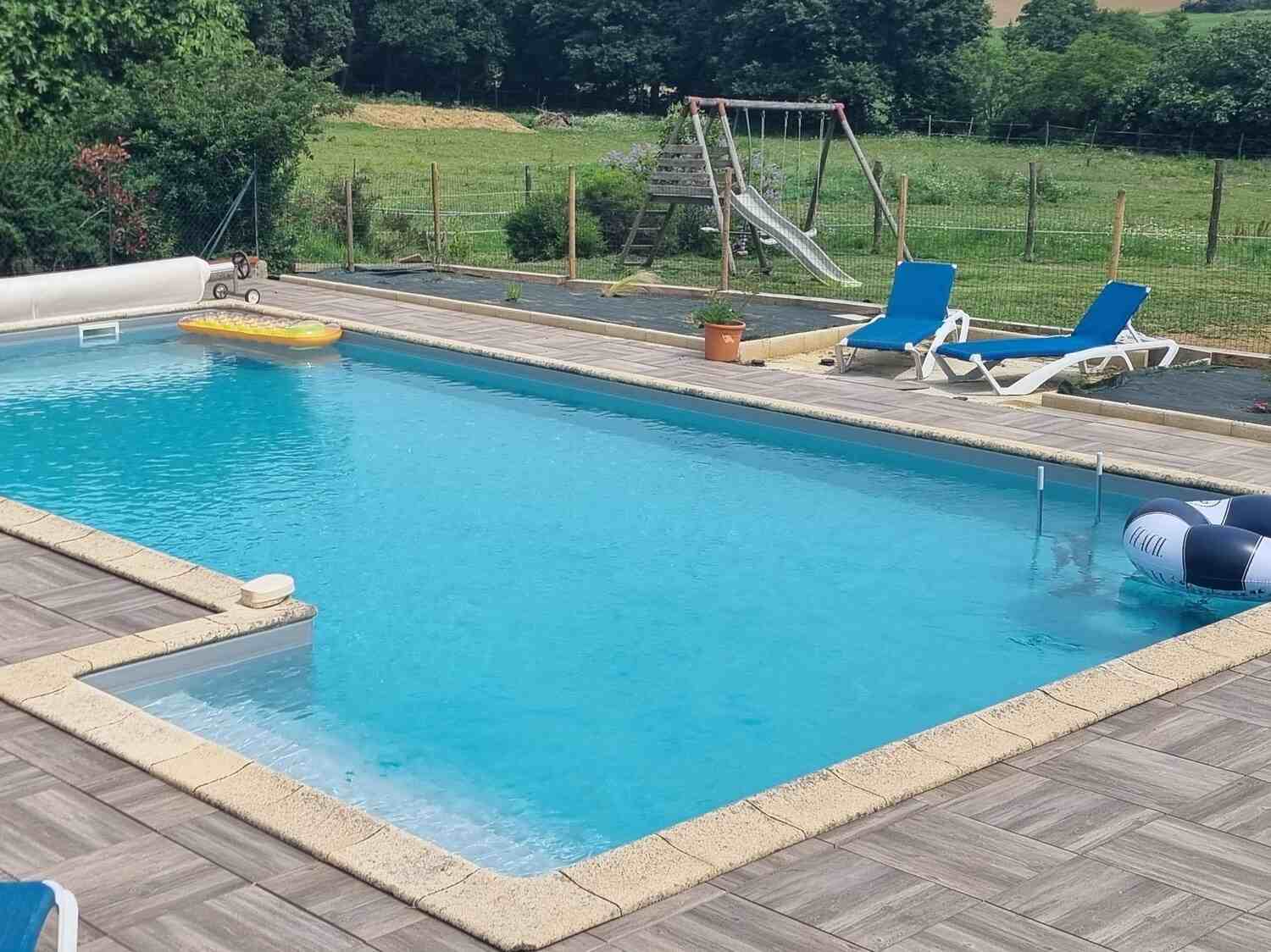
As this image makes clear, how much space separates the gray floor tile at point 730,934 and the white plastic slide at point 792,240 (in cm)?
1371

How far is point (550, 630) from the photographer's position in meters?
7.31

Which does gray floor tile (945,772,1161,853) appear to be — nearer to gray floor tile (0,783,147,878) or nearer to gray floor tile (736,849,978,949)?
gray floor tile (736,849,978,949)

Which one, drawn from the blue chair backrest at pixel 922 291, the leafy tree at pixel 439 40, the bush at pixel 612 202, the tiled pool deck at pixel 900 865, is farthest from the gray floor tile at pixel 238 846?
the leafy tree at pixel 439 40

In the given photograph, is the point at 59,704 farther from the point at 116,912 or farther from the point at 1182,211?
the point at 1182,211

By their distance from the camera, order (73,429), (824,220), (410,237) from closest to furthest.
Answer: (73,429), (410,237), (824,220)

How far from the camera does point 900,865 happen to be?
4160 millimetres

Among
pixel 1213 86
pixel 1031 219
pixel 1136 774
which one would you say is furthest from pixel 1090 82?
pixel 1136 774

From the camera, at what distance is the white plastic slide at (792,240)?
17.2 meters

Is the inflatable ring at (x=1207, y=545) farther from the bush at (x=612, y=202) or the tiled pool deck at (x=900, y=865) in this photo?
the bush at (x=612, y=202)

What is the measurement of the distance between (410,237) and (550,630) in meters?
13.4

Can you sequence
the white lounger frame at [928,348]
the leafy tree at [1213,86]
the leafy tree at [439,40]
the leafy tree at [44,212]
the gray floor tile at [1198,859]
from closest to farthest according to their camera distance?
the gray floor tile at [1198,859] < the white lounger frame at [928,348] < the leafy tree at [44,212] < the leafy tree at [1213,86] < the leafy tree at [439,40]

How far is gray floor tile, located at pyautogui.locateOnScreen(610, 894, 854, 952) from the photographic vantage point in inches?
146

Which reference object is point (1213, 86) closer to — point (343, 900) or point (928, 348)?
point (928, 348)

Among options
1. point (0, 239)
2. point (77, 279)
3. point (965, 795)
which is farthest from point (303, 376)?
point (965, 795)
